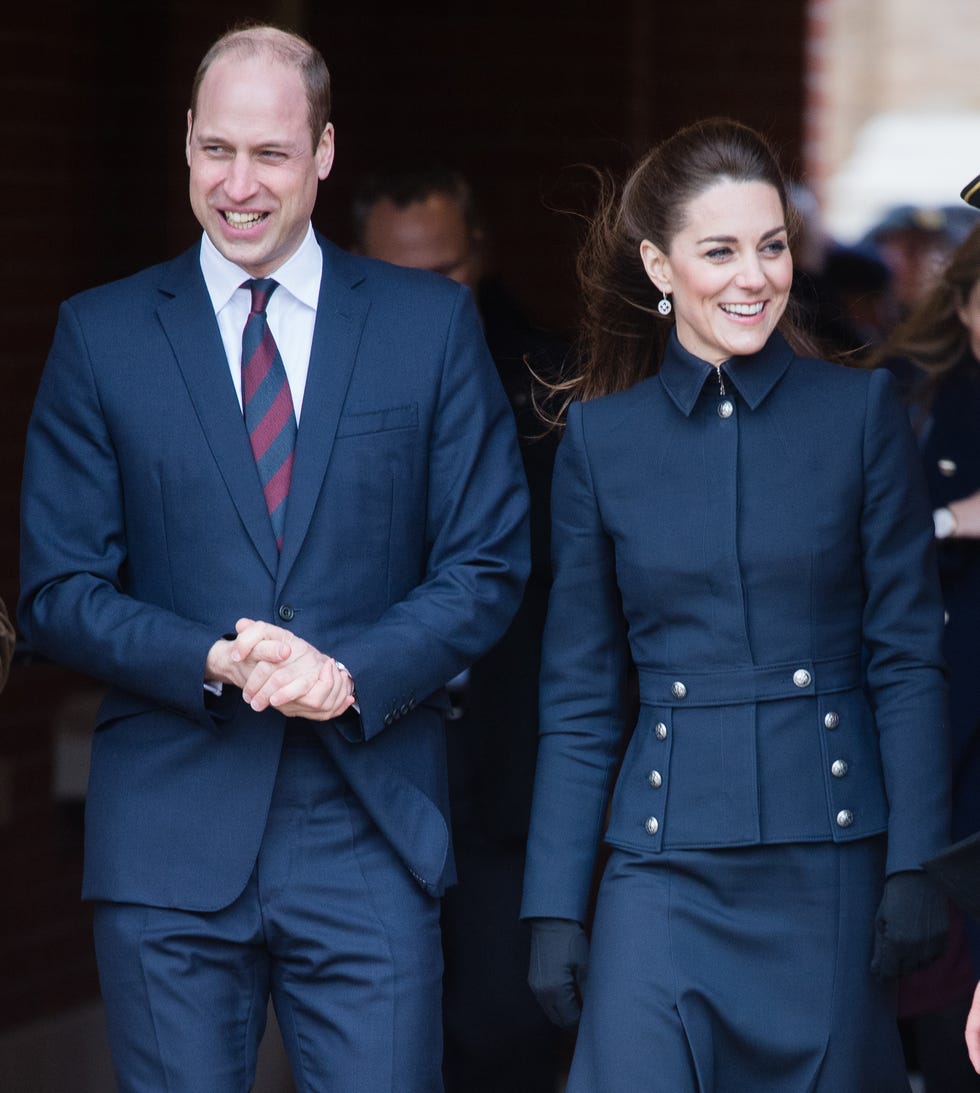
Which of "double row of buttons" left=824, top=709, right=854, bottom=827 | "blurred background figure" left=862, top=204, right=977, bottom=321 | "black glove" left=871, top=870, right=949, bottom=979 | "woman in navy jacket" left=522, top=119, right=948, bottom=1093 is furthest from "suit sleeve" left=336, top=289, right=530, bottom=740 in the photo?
"blurred background figure" left=862, top=204, right=977, bottom=321

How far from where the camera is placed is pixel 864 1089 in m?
3.30

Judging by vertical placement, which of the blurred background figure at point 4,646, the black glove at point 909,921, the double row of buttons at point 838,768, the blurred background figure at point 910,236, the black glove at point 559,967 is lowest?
the black glove at point 559,967

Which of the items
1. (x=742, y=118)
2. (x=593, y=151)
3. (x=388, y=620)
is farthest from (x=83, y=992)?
(x=742, y=118)

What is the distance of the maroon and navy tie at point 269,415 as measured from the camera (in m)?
3.34

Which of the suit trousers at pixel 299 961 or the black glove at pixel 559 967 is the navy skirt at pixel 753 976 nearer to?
the black glove at pixel 559 967

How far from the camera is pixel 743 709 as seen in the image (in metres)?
3.32

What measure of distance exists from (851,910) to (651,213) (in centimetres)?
112

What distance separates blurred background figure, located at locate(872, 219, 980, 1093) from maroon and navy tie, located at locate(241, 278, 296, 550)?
4.91 ft

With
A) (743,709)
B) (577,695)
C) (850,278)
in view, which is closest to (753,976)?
(743,709)

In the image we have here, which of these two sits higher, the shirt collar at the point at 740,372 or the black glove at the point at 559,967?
the shirt collar at the point at 740,372

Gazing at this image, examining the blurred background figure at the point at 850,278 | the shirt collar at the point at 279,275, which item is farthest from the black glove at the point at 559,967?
the blurred background figure at the point at 850,278

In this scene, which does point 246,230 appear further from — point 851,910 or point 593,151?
point 593,151

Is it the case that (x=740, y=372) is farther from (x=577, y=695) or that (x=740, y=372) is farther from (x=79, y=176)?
(x=79, y=176)

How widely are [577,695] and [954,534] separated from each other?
1.22 meters
